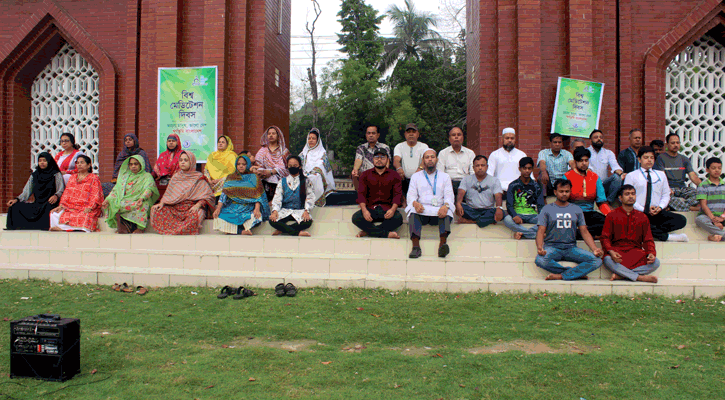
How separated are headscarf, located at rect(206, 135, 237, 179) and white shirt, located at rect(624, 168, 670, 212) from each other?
239 inches

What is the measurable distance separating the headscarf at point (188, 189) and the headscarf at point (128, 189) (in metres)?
0.35

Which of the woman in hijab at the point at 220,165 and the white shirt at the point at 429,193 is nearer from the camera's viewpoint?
the white shirt at the point at 429,193

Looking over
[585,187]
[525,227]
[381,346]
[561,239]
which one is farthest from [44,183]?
[585,187]

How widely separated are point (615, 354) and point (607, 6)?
761 cm

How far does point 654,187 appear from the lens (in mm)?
6754

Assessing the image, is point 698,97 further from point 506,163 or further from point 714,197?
point 506,163

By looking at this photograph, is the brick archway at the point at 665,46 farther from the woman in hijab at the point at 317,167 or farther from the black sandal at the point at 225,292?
the black sandal at the point at 225,292

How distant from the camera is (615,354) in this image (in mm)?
3617

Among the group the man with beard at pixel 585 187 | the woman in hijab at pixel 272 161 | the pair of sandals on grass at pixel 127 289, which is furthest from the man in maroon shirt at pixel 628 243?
the pair of sandals on grass at pixel 127 289

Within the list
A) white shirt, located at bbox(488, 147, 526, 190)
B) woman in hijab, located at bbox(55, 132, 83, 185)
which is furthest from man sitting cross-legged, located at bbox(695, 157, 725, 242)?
woman in hijab, located at bbox(55, 132, 83, 185)

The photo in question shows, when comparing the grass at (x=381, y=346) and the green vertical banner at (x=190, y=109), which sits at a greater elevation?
the green vertical banner at (x=190, y=109)

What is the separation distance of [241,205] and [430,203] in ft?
8.98

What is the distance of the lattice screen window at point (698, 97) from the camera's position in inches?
366

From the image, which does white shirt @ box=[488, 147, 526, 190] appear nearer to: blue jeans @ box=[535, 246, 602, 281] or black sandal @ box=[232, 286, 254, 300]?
blue jeans @ box=[535, 246, 602, 281]
